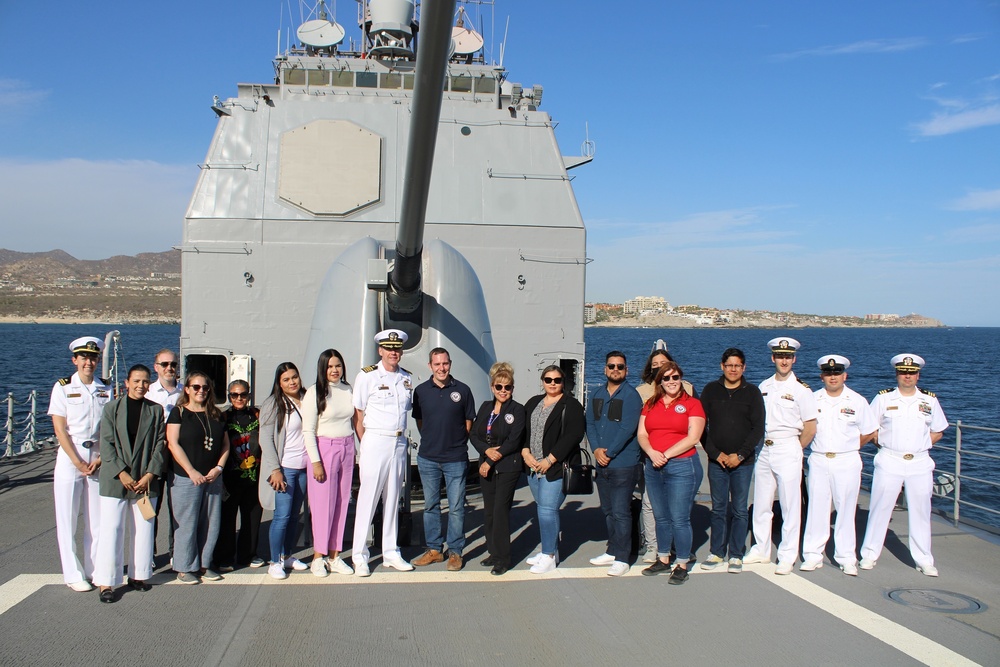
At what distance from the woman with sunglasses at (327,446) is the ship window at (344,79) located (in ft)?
15.4

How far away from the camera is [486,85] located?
29.0ft

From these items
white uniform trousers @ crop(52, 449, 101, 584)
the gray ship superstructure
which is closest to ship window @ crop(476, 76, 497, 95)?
the gray ship superstructure

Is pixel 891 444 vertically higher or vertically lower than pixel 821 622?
higher

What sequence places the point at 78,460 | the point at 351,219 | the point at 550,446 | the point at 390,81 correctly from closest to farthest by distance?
the point at 78,460 < the point at 550,446 < the point at 351,219 < the point at 390,81

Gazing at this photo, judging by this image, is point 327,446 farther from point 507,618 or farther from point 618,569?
point 618,569

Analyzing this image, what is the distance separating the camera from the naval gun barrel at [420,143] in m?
3.05

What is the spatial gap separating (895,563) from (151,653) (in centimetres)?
436

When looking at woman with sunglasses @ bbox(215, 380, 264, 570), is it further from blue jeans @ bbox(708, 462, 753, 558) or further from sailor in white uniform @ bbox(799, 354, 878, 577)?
sailor in white uniform @ bbox(799, 354, 878, 577)

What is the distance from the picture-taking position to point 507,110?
26.9ft

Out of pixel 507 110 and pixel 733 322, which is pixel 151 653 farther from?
pixel 733 322

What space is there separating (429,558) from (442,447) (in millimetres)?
698

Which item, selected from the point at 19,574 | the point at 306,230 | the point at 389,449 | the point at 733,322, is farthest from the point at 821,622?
the point at 733,322

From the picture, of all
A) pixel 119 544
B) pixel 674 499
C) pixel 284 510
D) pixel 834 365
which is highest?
pixel 834 365

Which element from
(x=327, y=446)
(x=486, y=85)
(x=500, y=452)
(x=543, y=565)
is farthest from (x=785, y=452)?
(x=486, y=85)
